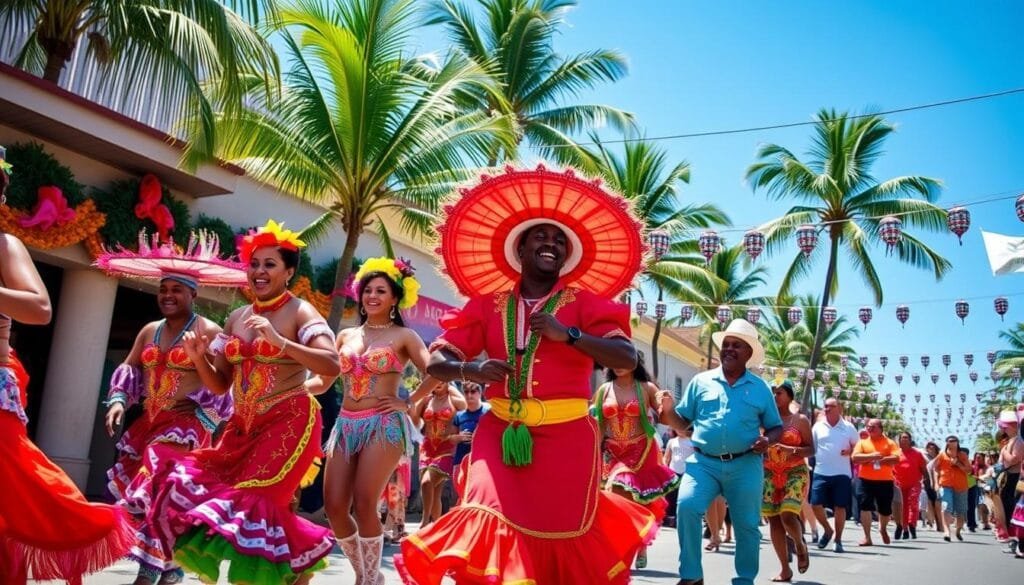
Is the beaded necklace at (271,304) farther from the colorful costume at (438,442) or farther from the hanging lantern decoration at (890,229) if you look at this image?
the hanging lantern decoration at (890,229)

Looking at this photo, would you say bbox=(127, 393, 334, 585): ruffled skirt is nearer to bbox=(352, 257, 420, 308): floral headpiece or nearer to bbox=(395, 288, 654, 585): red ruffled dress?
bbox=(395, 288, 654, 585): red ruffled dress

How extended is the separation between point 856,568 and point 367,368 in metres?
7.01

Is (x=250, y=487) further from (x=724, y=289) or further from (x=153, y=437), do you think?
(x=724, y=289)

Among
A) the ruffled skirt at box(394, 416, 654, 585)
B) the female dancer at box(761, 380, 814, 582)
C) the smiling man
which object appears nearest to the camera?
the ruffled skirt at box(394, 416, 654, 585)

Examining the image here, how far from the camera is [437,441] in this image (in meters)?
11.6

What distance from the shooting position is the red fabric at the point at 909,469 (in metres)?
18.5

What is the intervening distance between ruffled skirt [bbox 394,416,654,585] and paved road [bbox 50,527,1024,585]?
3.53 meters

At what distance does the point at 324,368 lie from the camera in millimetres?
5250

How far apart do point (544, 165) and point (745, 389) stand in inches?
129

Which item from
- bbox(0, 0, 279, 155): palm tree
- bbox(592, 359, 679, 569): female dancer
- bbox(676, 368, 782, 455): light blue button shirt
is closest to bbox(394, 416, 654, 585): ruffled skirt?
bbox(676, 368, 782, 455): light blue button shirt

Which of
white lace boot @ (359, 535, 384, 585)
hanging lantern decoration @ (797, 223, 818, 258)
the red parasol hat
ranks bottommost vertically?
white lace boot @ (359, 535, 384, 585)

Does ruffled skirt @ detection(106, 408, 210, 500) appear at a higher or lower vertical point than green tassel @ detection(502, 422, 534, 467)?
lower

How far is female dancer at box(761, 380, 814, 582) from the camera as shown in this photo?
912cm

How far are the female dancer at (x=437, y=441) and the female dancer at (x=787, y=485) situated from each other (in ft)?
12.0
